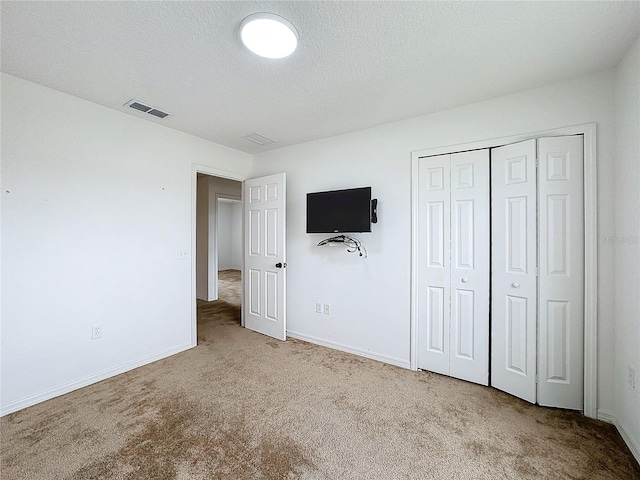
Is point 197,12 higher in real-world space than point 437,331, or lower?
higher

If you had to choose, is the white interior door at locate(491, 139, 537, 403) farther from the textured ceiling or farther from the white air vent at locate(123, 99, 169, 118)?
the white air vent at locate(123, 99, 169, 118)

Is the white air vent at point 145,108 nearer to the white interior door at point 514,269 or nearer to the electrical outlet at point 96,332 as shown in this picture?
the electrical outlet at point 96,332

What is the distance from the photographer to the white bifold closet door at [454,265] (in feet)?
7.85

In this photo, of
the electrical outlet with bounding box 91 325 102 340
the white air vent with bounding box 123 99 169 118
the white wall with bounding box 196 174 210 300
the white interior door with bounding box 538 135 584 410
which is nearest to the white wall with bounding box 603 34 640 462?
the white interior door with bounding box 538 135 584 410

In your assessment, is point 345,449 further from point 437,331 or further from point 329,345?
point 329,345

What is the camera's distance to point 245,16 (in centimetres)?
147

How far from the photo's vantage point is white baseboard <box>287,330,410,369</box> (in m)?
2.79

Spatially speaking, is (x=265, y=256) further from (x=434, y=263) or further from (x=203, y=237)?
(x=203, y=237)

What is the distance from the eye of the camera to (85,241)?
7.92ft

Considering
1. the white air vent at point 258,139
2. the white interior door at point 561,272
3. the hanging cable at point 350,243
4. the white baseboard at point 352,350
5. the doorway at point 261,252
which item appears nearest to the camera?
the white interior door at point 561,272

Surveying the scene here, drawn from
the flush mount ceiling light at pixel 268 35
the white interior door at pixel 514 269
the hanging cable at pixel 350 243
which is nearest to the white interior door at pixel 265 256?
the hanging cable at pixel 350 243

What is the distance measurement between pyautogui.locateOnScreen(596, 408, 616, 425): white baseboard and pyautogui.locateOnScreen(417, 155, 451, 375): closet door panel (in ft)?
3.28

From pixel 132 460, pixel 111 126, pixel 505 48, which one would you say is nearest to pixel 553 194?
pixel 505 48

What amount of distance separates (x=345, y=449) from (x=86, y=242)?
2638mm
